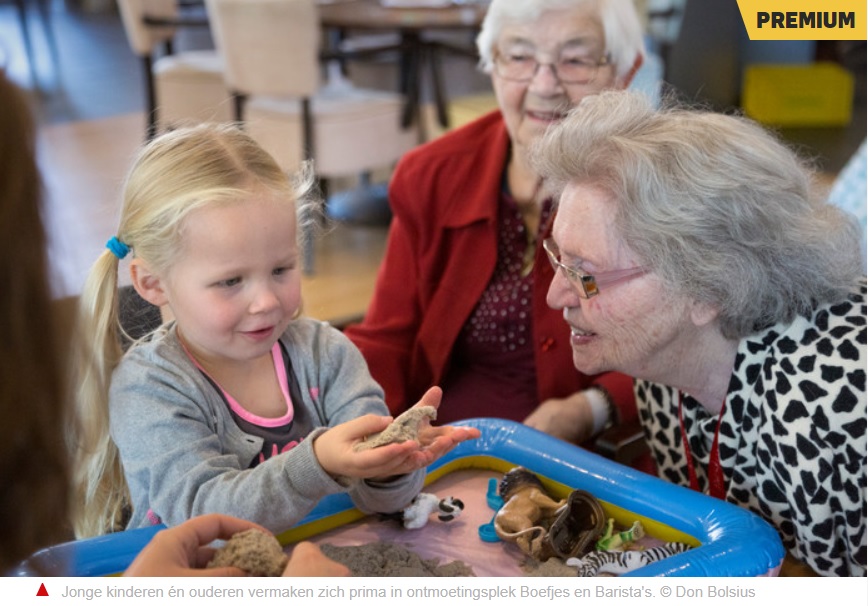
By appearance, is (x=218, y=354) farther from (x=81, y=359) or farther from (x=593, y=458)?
(x=593, y=458)

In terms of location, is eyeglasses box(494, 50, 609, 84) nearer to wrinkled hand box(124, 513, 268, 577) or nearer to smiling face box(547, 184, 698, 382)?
smiling face box(547, 184, 698, 382)

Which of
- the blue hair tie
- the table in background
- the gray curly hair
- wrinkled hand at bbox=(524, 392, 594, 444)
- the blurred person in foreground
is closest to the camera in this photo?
the blurred person in foreground

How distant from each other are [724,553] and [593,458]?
26 cm

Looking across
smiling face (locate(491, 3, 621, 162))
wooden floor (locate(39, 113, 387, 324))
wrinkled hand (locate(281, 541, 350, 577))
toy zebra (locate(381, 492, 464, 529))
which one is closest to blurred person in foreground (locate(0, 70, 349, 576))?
wooden floor (locate(39, 113, 387, 324))

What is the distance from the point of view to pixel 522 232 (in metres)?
1.99

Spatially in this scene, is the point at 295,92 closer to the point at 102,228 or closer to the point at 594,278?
the point at 102,228

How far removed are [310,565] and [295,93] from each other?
3.16 metres

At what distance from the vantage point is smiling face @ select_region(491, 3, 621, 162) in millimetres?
2000

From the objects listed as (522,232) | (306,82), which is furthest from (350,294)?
(522,232)

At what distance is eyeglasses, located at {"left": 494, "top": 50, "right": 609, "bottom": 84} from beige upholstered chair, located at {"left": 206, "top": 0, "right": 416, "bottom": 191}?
193 cm

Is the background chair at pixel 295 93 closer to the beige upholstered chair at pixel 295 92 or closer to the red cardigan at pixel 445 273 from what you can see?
the beige upholstered chair at pixel 295 92

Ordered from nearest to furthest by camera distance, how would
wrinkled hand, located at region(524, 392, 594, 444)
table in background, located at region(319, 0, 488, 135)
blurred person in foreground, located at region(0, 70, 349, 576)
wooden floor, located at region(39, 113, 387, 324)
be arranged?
1. blurred person in foreground, located at region(0, 70, 349, 576)
2. wooden floor, located at region(39, 113, 387, 324)
3. wrinkled hand, located at region(524, 392, 594, 444)
4. table in background, located at region(319, 0, 488, 135)

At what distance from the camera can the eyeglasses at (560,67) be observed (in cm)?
202

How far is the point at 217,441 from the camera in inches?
49.6
